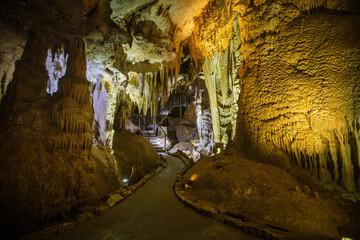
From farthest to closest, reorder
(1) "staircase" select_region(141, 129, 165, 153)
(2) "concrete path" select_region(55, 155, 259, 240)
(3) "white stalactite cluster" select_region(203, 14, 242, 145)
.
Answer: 1. (1) "staircase" select_region(141, 129, 165, 153)
2. (3) "white stalactite cluster" select_region(203, 14, 242, 145)
3. (2) "concrete path" select_region(55, 155, 259, 240)

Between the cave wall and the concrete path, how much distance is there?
308cm

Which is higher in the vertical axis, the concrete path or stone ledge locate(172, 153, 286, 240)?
stone ledge locate(172, 153, 286, 240)

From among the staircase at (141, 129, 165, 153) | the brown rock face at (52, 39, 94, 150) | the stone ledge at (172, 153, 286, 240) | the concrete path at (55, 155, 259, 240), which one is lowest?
the concrete path at (55, 155, 259, 240)

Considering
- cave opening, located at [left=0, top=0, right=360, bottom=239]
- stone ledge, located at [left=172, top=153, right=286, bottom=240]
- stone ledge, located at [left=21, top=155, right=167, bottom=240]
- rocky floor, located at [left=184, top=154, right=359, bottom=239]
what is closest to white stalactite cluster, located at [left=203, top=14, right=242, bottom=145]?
cave opening, located at [left=0, top=0, right=360, bottom=239]

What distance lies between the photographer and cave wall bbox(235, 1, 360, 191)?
506 cm

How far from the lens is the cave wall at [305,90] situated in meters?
5.06

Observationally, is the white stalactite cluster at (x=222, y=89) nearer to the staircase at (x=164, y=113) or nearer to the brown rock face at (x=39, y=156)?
the brown rock face at (x=39, y=156)

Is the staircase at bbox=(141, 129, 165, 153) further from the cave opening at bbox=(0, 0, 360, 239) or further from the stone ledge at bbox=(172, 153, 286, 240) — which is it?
the stone ledge at bbox=(172, 153, 286, 240)

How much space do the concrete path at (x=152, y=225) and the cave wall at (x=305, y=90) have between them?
10.1 feet

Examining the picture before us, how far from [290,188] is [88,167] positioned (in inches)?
243

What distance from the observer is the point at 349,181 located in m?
4.91

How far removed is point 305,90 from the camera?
18.5 feet

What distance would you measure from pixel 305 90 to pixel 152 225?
604 centimetres

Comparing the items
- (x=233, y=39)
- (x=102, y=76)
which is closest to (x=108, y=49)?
(x=102, y=76)
